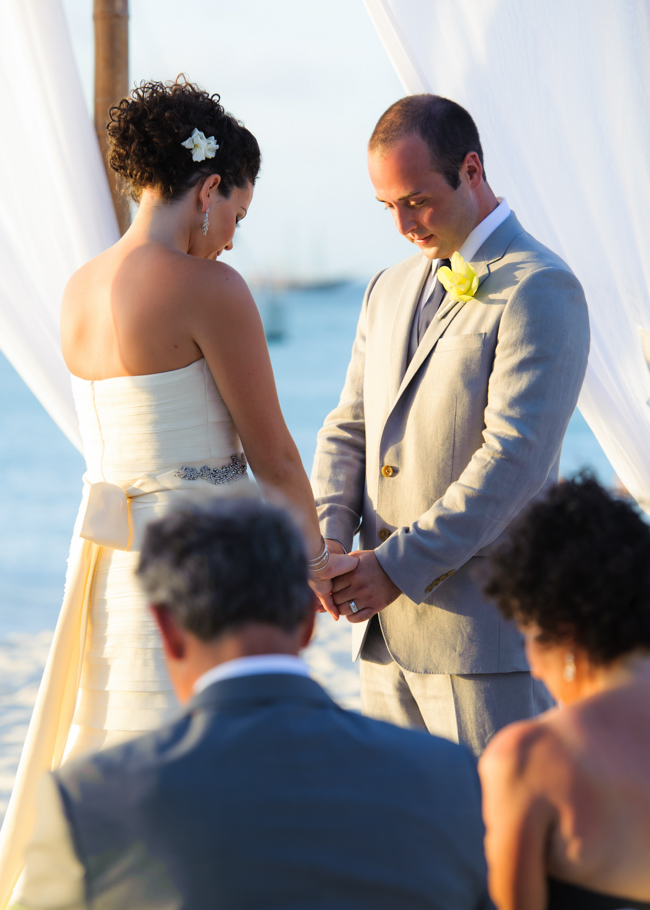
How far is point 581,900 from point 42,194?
235 cm

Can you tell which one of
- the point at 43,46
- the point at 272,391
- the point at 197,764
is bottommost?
the point at 197,764

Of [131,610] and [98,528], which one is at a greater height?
[98,528]

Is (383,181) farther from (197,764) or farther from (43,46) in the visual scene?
(197,764)

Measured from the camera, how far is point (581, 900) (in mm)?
989

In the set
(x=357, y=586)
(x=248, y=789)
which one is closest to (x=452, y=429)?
(x=357, y=586)

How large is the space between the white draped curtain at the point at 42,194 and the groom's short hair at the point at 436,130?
1.05m

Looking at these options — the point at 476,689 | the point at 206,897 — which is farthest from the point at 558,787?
the point at 476,689

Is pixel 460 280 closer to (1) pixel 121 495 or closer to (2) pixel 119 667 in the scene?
(1) pixel 121 495

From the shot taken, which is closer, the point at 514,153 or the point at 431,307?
the point at 431,307

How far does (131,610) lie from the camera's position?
1.81 metres

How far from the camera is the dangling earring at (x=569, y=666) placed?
1.06 m

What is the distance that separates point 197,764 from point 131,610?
1.02 m

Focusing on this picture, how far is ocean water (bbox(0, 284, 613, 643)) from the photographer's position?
29.7ft

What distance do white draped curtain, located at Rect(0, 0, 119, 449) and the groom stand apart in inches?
40.5
